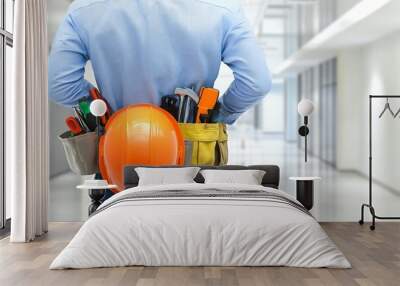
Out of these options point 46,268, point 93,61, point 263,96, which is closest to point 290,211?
point 46,268

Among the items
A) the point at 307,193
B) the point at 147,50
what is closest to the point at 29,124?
the point at 147,50

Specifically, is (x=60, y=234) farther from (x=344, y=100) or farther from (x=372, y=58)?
(x=372, y=58)

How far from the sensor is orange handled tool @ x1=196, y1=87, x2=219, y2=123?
25.3 feet

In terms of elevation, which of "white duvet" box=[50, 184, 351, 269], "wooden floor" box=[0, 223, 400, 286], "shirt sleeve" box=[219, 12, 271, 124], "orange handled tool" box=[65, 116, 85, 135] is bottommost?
"wooden floor" box=[0, 223, 400, 286]

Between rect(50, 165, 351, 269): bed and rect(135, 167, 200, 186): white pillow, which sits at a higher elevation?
rect(135, 167, 200, 186): white pillow

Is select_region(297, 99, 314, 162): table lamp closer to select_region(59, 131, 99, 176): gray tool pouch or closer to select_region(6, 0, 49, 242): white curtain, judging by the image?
select_region(59, 131, 99, 176): gray tool pouch

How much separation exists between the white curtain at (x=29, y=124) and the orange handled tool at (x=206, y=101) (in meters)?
1.62

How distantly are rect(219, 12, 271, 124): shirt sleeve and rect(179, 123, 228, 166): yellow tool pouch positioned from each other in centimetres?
17

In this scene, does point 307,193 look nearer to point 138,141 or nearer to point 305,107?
point 305,107

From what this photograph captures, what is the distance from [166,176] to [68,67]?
1.77m

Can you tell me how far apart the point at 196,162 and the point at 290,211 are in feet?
7.41

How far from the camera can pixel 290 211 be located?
5.64 metres

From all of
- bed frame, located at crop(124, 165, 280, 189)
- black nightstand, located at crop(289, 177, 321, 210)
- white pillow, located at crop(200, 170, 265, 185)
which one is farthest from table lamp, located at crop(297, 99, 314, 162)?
white pillow, located at crop(200, 170, 265, 185)

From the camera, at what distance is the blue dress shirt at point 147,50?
7.76m
